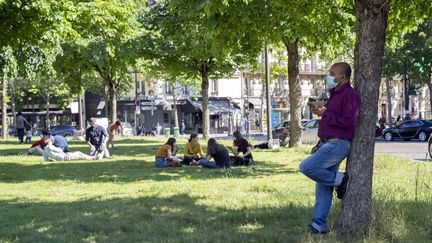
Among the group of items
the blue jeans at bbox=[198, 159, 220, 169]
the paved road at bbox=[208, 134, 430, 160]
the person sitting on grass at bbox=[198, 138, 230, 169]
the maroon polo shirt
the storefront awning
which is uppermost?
the storefront awning

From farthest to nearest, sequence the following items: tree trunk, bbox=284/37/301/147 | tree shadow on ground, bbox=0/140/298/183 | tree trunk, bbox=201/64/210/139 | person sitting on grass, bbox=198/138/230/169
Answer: tree trunk, bbox=201/64/210/139 → tree trunk, bbox=284/37/301/147 → person sitting on grass, bbox=198/138/230/169 → tree shadow on ground, bbox=0/140/298/183

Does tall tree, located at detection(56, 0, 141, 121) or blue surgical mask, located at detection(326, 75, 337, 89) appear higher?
tall tree, located at detection(56, 0, 141, 121)

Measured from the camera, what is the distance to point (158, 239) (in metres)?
6.10

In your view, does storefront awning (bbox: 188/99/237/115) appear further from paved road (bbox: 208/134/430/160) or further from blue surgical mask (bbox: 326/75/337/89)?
blue surgical mask (bbox: 326/75/337/89)

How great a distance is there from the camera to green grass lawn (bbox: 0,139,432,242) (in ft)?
20.3

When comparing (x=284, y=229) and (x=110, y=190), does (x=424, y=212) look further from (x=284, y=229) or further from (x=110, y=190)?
(x=110, y=190)

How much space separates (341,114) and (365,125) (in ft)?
1.12

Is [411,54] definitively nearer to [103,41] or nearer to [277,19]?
[103,41]

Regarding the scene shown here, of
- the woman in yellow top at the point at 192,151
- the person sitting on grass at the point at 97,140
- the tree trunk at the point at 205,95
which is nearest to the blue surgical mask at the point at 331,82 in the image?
the woman in yellow top at the point at 192,151

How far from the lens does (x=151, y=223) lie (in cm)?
695

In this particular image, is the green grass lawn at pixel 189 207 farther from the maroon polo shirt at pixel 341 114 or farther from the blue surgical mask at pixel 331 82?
the blue surgical mask at pixel 331 82

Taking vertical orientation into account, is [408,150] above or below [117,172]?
below

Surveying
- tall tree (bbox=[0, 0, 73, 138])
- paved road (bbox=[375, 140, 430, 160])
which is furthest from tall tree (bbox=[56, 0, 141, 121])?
paved road (bbox=[375, 140, 430, 160])

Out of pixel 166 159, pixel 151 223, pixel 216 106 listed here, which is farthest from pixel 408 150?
pixel 216 106
